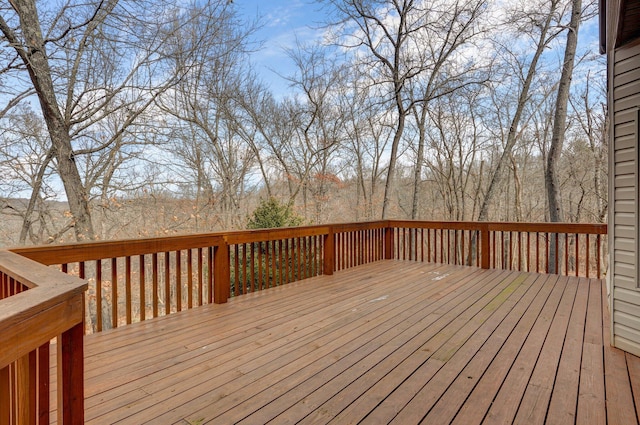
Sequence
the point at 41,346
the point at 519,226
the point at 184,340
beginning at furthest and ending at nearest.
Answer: the point at 519,226, the point at 184,340, the point at 41,346

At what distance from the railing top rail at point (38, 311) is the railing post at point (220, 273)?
2.27 meters

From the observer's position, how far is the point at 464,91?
10734 millimetres

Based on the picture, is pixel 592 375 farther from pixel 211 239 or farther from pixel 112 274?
pixel 112 274

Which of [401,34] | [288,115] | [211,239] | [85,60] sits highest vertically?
[401,34]

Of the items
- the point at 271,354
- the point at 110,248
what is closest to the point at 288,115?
the point at 110,248

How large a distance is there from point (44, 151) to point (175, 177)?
10.7 feet

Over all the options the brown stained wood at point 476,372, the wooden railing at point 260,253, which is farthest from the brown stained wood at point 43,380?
the wooden railing at point 260,253

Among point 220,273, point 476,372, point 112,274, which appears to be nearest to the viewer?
point 476,372

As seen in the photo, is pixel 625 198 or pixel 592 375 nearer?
pixel 592 375

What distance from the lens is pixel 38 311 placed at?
100 centimetres

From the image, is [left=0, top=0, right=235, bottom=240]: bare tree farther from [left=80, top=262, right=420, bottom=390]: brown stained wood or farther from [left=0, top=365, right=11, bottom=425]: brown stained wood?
[left=0, top=365, right=11, bottom=425]: brown stained wood

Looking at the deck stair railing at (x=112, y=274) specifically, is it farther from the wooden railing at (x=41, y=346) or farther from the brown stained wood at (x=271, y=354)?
the brown stained wood at (x=271, y=354)

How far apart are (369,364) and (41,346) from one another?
6.15 feet

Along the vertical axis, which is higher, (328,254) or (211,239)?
(211,239)
